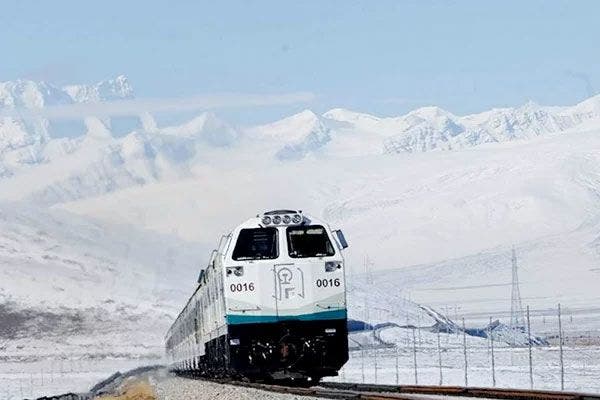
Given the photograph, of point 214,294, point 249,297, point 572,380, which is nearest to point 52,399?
point 572,380

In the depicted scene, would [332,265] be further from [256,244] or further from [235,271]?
[235,271]

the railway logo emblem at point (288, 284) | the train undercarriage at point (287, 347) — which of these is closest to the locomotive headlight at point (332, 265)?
the railway logo emblem at point (288, 284)

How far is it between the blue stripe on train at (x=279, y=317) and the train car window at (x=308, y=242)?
6.57 feet

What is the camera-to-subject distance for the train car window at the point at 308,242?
150ft

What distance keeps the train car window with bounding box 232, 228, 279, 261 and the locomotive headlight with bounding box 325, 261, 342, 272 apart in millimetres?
1776

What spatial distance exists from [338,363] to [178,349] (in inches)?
2053

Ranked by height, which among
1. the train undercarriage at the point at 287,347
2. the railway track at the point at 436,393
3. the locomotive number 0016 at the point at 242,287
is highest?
the locomotive number 0016 at the point at 242,287

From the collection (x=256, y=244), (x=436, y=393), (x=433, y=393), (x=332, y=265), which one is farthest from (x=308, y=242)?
(x=436, y=393)

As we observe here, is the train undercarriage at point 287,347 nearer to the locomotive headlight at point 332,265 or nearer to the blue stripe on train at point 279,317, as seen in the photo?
the blue stripe on train at point 279,317

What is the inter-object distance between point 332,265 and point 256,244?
2728 millimetres

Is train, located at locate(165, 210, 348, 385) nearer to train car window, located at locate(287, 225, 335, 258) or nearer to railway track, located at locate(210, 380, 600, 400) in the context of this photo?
train car window, located at locate(287, 225, 335, 258)

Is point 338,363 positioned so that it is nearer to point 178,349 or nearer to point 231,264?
point 231,264

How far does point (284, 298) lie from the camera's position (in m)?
45.3

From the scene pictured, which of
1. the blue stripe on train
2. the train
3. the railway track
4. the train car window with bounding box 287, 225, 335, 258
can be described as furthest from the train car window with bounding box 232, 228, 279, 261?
the railway track
